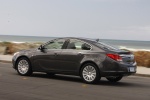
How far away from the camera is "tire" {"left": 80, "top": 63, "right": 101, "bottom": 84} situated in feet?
43.5

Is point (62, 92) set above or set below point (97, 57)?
below

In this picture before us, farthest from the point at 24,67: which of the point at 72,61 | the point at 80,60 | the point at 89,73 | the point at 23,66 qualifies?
the point at 89,73

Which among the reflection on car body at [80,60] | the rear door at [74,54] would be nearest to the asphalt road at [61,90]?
the reflection on car body at [80,60]

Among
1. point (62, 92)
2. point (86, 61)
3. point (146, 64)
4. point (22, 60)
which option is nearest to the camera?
point (62, 92)

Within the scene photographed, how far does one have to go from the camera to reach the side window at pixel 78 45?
13.8 m

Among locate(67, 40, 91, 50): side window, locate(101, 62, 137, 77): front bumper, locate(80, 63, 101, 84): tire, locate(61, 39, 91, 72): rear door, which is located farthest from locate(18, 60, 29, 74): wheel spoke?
locate(101, 62, 137, 77): front bumper

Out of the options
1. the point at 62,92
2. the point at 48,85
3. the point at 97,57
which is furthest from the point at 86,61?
the point at 62,92

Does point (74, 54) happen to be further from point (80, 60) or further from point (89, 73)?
point (89, 73)

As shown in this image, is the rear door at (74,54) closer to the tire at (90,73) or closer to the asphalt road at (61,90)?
the tire at (90,73)

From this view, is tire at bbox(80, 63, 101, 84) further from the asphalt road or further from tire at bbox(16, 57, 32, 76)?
tire at bbox(16, 57, 32, 76)

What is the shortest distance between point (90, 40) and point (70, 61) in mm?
1015

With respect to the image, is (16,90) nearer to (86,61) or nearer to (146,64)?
(86,61)

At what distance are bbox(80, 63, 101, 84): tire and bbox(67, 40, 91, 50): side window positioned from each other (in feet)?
2.16

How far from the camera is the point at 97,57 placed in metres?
13.3
